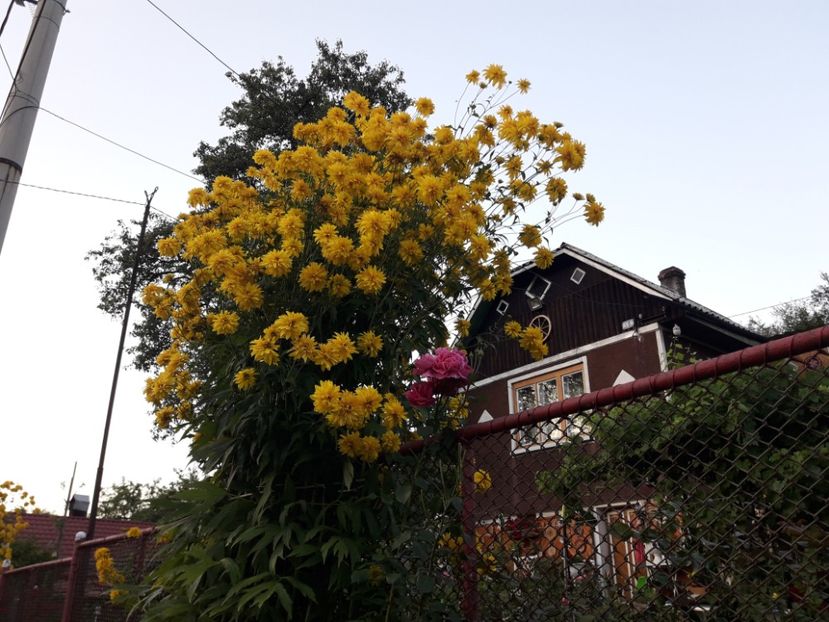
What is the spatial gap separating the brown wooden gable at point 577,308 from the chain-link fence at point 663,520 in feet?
32.2

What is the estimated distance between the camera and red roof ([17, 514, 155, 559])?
21797 mm

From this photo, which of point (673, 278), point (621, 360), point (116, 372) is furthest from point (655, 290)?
point (116, 372)

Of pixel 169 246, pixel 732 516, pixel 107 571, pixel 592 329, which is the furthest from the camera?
pixel 592 329

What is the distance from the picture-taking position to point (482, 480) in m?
2.24

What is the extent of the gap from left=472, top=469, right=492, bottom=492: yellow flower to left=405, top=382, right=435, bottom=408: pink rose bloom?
0.29 meters

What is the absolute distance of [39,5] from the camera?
490 centimetres

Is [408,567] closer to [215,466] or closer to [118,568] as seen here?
[215,466]

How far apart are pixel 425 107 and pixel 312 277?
3.69 feet

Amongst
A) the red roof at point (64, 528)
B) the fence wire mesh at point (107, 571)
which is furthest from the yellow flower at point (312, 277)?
the red roof at point (64, 528)

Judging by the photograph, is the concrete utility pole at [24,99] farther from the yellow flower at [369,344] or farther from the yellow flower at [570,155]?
the yellow flower at [570,155]

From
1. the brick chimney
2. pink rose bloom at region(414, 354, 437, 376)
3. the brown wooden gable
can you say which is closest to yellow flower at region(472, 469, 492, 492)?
pink rose bloom at region(414, 354, 437, 376)

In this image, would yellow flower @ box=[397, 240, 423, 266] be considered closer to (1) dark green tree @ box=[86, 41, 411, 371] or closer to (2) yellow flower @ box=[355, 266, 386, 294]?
(2) yellow flower @ box=[355, 266, 386, 294]

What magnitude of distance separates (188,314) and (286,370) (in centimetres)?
60

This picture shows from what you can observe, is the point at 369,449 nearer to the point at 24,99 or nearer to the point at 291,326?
the point at 291,326
